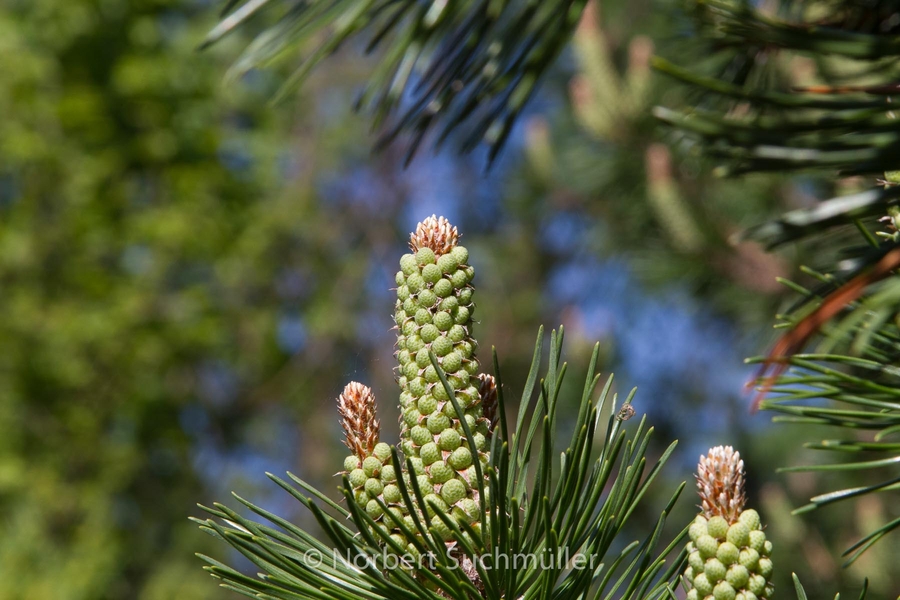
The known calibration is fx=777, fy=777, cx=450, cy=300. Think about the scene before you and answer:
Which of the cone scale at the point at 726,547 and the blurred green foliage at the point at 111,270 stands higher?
the blurred green foliage at the point at 111,270

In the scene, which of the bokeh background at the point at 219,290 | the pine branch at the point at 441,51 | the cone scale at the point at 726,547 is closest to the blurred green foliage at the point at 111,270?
the bokeh background at the point at 219,290

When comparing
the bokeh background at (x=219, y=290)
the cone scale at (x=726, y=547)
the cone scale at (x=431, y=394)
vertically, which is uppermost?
the bokeh background at (x=219, y=290)

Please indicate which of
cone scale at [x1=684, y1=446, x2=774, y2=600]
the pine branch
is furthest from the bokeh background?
cone scale at [x1=684, y1=446, x2=774, y2=600]

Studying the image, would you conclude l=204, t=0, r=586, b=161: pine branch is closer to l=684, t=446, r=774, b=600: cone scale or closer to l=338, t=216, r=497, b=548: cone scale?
l=338, t=216, r=497, b=548: cone scale

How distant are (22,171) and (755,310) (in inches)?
131

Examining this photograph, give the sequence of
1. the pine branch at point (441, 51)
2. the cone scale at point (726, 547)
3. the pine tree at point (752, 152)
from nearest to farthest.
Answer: the pine tree at point (752, 152)
the cone scale at point (726, 547)
the pine branch at point (441, 51)

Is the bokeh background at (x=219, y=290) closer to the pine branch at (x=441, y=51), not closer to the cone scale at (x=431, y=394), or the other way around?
the pine branch at (x=441, y=51)

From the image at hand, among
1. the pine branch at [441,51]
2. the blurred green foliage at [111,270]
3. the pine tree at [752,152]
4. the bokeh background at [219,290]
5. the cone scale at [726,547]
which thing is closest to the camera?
the pine tree at [752,152]

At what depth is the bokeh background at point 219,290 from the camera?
2.56 meters

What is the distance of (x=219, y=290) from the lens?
4297mm

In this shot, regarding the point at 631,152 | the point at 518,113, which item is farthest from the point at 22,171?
the point at 518,113

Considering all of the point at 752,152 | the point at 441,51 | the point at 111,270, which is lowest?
the point at 752,152

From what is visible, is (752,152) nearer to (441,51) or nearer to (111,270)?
(441,51)

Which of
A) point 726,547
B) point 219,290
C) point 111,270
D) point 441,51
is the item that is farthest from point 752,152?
point 219,290
